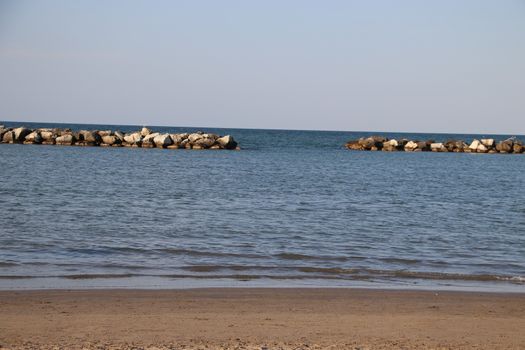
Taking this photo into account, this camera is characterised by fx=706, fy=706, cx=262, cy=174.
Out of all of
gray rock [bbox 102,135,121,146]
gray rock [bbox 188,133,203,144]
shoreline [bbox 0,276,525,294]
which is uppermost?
gray rock [bbox 188,133,203,144]

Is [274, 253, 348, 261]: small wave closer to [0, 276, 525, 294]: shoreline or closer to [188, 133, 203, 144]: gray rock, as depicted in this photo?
[0, 276, 525, 294]: shoreline

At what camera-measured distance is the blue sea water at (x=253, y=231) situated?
41.1 feet

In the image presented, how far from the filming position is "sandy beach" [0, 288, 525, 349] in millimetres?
7789

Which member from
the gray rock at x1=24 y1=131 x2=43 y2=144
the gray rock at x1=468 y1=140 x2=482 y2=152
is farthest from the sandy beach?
the gray rock at x1=468 y1=140 x2=482 y2=152

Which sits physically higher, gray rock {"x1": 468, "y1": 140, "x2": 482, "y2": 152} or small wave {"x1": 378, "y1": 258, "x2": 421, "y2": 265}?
gray rock {"x1": 468, "y1": 140, "x2": 482, "y2": 152}

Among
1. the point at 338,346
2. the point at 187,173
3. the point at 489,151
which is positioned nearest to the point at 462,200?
the point at 187,173

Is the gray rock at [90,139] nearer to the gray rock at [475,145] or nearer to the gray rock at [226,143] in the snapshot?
the gray rock at [226,143]

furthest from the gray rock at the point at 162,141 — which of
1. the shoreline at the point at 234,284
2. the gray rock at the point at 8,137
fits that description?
the shoreline at the point at 234,284

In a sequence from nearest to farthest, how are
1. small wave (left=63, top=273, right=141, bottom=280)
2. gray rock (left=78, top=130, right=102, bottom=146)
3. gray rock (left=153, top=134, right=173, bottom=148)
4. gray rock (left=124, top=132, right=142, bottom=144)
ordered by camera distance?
small wave (left=63, top=273, right=141, bottom=280) < gray rock (left=153, top=134, right=173, bottom=148) < gray rock (left=124, top=132, right=142, bottom=144) < gray rock (left=78, top=130, right=102, bottom=146)

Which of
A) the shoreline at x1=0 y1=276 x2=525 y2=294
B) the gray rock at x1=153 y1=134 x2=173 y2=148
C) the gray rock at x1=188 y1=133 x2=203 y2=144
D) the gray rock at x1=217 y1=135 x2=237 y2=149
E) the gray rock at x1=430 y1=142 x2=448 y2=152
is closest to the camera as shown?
the shoreline at x1=0 y1=276 x2=525 y2=294

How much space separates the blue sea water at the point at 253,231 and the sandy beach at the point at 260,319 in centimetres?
103

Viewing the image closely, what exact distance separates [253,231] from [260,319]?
8639mm

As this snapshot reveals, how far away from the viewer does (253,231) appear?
17719 mm

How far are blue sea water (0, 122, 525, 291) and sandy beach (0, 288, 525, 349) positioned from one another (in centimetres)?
103
